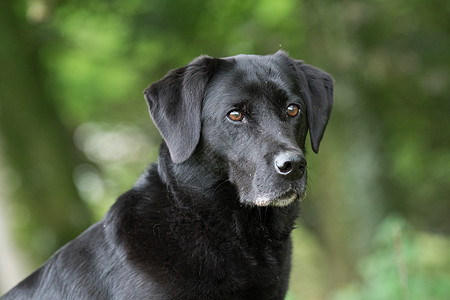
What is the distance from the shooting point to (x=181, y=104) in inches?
138

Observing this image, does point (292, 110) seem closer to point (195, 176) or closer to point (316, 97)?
point (316, 97)

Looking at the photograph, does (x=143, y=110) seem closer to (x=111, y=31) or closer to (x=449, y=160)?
(x=111, y=31)

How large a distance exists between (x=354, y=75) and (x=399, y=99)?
5.49 feet

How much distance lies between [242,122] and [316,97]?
66 cm

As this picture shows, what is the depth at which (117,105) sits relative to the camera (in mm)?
13992

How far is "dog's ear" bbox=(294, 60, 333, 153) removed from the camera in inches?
146

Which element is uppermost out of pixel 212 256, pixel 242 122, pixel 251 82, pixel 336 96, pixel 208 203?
pixel 251 82

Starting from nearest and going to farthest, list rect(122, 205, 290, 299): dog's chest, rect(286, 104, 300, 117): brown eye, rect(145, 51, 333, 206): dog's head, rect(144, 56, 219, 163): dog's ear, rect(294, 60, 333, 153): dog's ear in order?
rect(122, 205, 290, 299): dog's chest → rect(145, 51, 333, 206): dog's head → rect(144, 56, 219, 163): dog's ear → rect(286, 104, 300, 117): brown eye → rect(294, 60, 333, 153): dog's ear

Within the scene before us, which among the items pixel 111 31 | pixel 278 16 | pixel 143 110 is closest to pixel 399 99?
pixel 278 16

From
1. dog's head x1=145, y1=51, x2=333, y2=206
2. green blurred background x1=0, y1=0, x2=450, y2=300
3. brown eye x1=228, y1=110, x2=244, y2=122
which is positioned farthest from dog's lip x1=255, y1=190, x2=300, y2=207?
green blurred background x1=0, y1=0, x2=450, y2=300

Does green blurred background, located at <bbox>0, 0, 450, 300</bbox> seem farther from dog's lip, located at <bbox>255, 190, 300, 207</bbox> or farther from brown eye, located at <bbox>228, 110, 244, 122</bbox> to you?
brown eye, located at <bbox>228, 110, 244, 122</bbox>

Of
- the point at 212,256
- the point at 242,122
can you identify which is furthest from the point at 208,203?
the point at 242,122

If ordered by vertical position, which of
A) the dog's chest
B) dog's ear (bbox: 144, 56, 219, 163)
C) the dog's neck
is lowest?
the dog's chest

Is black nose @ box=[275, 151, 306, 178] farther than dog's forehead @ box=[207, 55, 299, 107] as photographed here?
No
